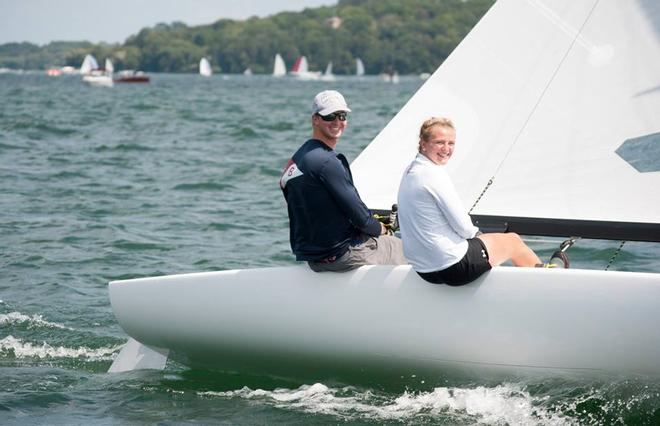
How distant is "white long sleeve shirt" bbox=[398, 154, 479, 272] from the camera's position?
14.8 feet

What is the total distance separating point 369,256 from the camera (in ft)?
15.9

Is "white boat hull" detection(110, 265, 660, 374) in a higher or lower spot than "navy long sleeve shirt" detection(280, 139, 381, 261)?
lower

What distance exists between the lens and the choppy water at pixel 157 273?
4617 millimetres

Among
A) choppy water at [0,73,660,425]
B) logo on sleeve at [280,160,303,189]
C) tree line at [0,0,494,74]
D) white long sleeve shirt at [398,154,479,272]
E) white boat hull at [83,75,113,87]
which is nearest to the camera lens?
→ white long sleeve shirt at [398,154,479,272]

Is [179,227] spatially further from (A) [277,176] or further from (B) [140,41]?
(B) [140,41]

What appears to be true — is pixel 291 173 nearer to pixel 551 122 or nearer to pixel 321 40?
pixel 551 122

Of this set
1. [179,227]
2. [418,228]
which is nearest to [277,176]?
[179,227]

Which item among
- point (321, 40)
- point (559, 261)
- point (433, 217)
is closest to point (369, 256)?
point (433, 217)

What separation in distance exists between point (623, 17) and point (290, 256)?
3.55 meters

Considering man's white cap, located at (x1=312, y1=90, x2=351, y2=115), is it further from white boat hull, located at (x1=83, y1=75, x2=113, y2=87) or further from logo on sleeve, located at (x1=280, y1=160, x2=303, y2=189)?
white boat hull, located at (x1=83, y1=75, x2=113, y2=87)

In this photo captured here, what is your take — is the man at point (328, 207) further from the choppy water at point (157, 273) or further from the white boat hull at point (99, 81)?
the white boat hull at point (99, 81)

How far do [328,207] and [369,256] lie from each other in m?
0.27

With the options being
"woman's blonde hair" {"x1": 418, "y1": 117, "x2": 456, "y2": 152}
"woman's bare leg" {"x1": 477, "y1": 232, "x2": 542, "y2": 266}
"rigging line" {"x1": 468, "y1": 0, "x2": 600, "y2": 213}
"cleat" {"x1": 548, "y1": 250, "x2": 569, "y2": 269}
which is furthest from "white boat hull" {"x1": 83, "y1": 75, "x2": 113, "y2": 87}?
"woman's blonde hair" {"x1": 418, "y1": 117, "x2": 456, "y2": 152}

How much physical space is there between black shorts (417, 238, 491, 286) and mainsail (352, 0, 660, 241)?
0.65m
